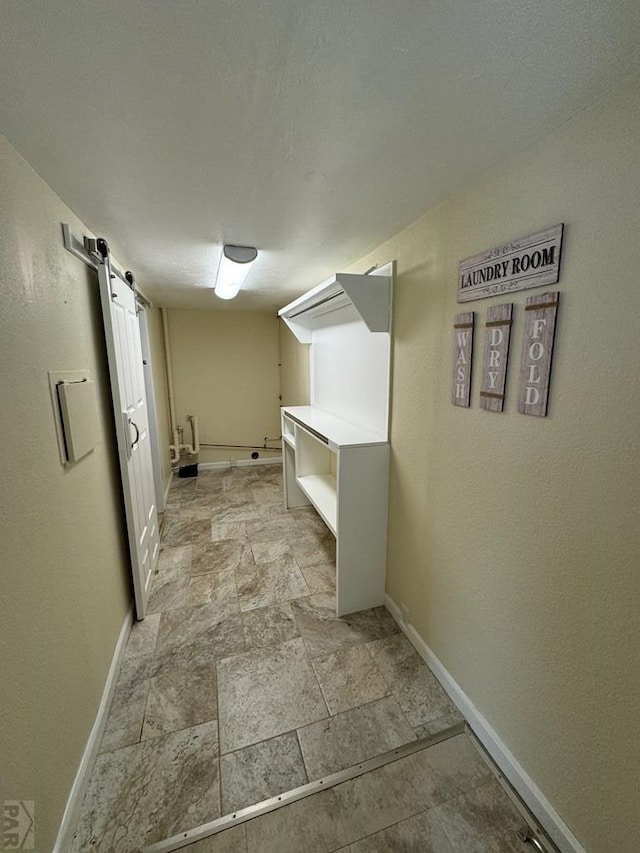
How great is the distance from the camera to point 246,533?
300cm

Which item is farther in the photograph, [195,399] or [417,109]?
[195,399]

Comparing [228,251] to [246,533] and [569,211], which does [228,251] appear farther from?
[246,533]

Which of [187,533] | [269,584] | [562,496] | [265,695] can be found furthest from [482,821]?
[187,533]

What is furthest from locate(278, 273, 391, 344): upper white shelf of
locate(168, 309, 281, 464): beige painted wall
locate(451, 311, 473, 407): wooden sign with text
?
locate(168, 309, 281, 464): beige painted wall

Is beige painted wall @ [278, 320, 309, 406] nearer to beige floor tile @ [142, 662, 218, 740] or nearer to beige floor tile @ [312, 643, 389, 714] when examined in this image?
beige floor tile @ [312, 643, 389, 714]

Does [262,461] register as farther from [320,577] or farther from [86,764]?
[86,764]

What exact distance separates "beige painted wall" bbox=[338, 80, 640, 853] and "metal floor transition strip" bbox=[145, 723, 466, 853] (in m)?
0.27

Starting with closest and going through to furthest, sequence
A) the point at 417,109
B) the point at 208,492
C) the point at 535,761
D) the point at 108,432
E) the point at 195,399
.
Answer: the point at 417,109 < the point at 535,761 < the point at 108,432 < the point at 208,492 < the point at 195,399

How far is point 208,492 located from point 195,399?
1387 mm

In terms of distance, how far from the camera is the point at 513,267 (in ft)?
3.65

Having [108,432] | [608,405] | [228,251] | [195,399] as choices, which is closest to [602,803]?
[608,405]

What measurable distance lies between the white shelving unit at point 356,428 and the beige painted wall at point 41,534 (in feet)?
3.93

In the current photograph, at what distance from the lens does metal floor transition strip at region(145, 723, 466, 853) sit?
106 cm

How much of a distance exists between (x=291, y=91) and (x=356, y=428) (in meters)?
1.84
